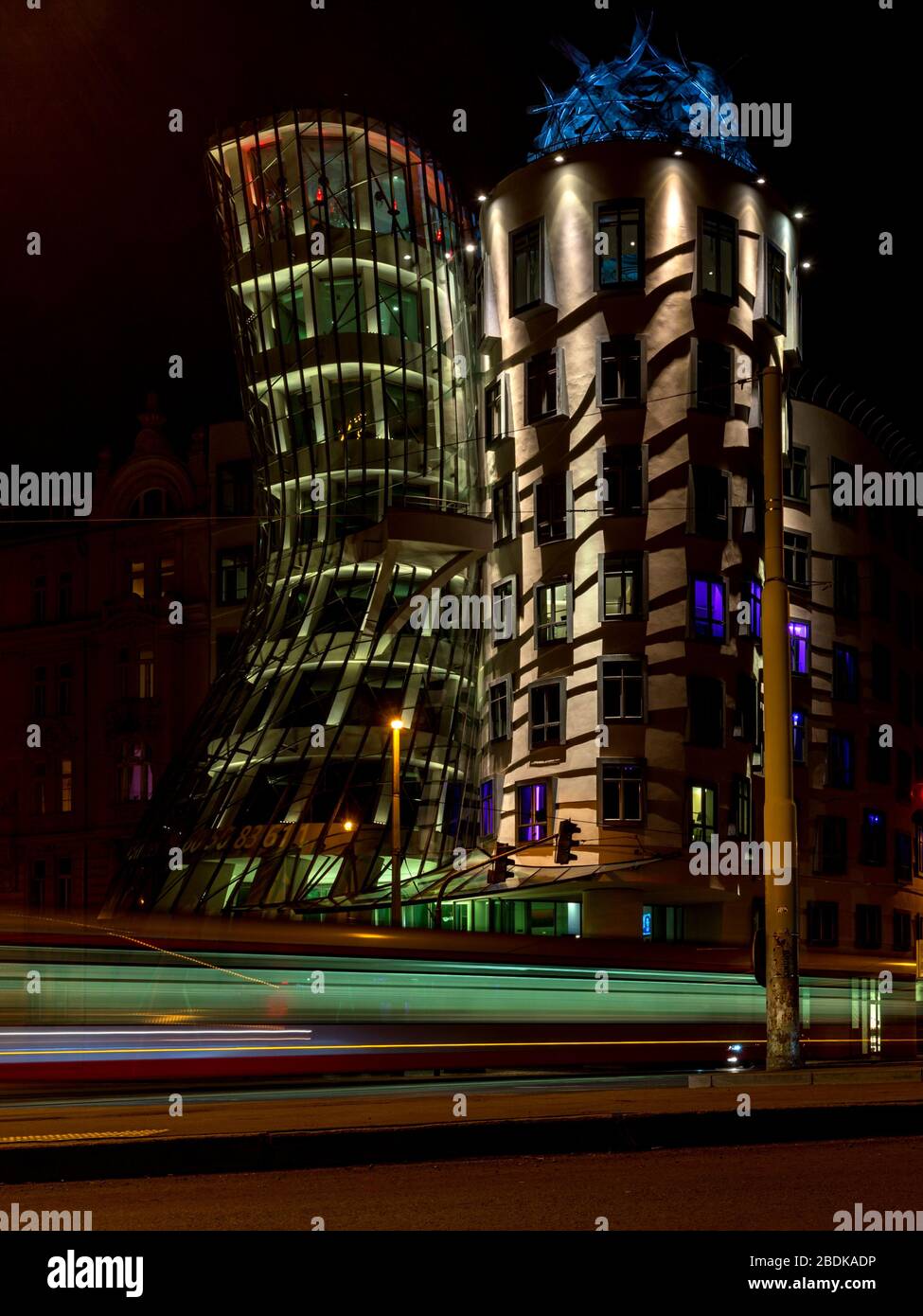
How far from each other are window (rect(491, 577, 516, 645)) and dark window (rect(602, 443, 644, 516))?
12.1 feet

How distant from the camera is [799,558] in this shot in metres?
51.1

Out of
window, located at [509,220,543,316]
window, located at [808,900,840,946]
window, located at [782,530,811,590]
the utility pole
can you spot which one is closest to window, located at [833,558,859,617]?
window, located at [782,530,811,590]

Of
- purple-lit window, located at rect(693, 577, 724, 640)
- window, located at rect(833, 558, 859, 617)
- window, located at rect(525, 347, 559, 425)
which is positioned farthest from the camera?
window, located at rect(833, 558, 859, 617)

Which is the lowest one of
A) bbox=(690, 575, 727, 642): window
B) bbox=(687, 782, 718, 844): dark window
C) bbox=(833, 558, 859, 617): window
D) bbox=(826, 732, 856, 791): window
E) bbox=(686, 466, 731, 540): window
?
bbox=(687, 782, 718, 844): dark window

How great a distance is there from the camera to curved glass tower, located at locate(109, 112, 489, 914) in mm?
44875

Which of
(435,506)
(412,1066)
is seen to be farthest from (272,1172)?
(435,506)

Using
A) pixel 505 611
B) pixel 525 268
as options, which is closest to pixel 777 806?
pixel 505 611

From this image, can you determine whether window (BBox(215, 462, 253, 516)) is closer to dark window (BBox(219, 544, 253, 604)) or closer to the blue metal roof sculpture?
dark window (BBox(219, 544, 253, 604))

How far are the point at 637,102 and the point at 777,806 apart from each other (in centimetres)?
3283

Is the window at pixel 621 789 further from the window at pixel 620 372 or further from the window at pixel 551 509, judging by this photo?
the window at pixel 620 372

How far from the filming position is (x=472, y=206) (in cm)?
5084

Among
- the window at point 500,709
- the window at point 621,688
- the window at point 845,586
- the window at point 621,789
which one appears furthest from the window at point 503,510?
the window at point 845,586

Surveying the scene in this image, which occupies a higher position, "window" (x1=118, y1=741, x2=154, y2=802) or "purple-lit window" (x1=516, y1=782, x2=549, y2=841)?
"window" (x1=118, y1=741, x2=154, y2=802)

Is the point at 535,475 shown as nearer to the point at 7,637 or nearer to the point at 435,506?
the point at 435,506
